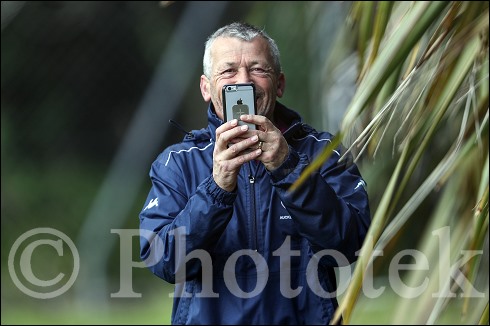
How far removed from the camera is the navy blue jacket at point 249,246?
5.63 ft

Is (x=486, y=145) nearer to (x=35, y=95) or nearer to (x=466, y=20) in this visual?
(x=466, y=20)

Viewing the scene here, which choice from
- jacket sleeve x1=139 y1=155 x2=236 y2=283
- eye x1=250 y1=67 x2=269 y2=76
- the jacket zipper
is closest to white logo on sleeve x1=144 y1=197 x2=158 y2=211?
jacket sleeve x1=139 y1=155 x2=236 y2=283

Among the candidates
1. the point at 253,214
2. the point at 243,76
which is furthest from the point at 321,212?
the point at 243,76

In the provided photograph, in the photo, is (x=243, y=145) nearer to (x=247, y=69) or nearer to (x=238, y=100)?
(x=238, y=100)

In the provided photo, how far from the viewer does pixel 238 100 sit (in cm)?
170

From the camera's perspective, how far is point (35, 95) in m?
5.58

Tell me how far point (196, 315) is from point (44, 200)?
13.2ft

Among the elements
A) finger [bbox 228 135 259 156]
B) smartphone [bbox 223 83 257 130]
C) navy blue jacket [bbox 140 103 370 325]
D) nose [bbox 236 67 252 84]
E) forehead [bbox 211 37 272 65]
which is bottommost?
navy blue jacket [bbox 140 103 370 325]

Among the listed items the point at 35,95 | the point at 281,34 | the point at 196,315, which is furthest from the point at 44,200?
the point at 196,315

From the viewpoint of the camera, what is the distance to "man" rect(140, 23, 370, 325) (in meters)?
1.69

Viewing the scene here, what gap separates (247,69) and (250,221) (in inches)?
10.1

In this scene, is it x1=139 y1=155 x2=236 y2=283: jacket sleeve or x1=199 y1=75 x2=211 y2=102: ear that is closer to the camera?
x1=139 y1=155 x2=236 y2=283: jacket sleeve

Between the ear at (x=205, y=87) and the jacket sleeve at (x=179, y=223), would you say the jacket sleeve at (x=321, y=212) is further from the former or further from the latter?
the ear at (x=205, y=87)

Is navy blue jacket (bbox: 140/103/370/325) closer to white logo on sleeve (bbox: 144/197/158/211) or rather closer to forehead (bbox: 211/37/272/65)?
white logo on sleeve (bbox: 144/197/158/211)
